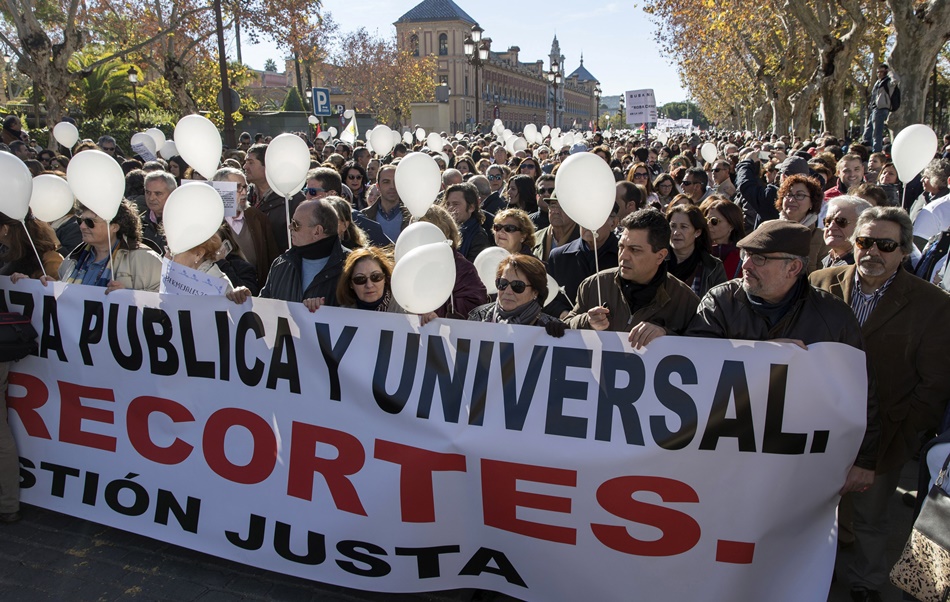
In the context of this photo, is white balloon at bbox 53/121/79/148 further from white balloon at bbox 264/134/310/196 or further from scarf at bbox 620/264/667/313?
scarf at bbox 620/264/667/313

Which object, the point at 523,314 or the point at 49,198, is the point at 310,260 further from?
the point at 49,198

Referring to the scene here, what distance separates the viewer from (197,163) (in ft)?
19.2

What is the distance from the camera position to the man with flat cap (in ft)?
8.87

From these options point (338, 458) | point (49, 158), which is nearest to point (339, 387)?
point (338, 458)

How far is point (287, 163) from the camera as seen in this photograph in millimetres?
4801

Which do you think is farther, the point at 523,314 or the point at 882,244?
the point at 523,314

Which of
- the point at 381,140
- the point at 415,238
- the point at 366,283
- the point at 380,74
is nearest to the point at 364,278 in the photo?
the point at 366,283

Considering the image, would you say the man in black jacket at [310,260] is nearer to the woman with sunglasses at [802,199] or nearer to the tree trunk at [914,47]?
the woman with sunglasses at [802,199]

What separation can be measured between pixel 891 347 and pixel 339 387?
94.2 inches

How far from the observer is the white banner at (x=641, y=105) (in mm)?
20719

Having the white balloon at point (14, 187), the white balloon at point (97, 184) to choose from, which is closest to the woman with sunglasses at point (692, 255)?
the white balloon at point (97, 184)

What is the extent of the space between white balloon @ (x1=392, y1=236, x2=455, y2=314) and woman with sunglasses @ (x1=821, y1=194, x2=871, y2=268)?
232cm

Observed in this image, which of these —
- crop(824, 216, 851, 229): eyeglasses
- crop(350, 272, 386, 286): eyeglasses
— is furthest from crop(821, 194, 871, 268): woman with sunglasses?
crop(350, 272, 386, 286): eyeglasses

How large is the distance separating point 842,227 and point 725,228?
94cm
